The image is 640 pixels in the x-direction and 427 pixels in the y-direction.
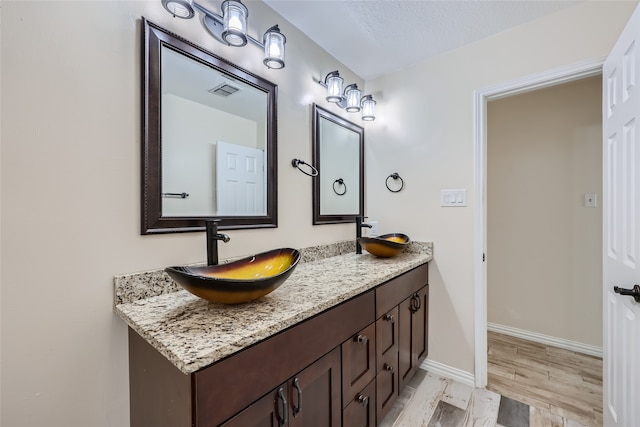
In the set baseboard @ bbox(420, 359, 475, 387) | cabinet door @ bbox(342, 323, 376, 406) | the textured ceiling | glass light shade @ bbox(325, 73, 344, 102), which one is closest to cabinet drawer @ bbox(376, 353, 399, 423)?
cabinet door @ bbox(342, 323, 376, 406)

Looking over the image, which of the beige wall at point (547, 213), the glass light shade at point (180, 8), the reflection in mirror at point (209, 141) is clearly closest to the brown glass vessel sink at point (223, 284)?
the reflection in mirror at point (209, 141)

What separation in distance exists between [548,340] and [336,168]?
7.58ft

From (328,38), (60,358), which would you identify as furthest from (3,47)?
(328,38)

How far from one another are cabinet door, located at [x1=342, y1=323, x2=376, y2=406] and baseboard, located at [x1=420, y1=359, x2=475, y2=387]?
922 millimetres

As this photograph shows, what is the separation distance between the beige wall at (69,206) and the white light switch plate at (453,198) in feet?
5.54

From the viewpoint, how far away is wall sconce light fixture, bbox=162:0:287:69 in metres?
1.08

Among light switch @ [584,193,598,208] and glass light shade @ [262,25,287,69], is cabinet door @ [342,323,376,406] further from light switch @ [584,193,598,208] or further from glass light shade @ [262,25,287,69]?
light switch @ [584,193,598,208]

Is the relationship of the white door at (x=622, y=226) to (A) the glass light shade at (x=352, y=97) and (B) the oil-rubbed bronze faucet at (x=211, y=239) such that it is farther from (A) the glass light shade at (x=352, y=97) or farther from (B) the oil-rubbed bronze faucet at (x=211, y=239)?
(B) the oil-rubbed bronze faucet at (x=211, y=239)

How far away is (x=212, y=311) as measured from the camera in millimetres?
897

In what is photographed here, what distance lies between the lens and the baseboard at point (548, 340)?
85.8 inches

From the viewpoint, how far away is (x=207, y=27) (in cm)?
124

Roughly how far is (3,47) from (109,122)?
286mm

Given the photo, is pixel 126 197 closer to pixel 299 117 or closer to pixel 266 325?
pixel 266 325

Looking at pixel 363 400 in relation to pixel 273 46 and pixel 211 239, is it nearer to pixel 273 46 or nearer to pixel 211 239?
pixel 211 239
